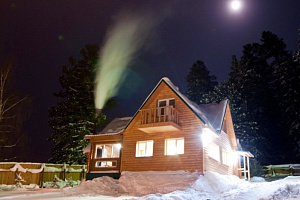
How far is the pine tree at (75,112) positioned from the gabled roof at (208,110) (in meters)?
12.0

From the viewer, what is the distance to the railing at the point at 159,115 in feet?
60.5

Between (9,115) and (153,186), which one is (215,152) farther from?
(9,115)

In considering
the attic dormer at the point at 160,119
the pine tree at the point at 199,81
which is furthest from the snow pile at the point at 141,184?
the pine tree at the point at 199,81

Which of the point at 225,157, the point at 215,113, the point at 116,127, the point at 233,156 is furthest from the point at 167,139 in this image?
the point at 233,156

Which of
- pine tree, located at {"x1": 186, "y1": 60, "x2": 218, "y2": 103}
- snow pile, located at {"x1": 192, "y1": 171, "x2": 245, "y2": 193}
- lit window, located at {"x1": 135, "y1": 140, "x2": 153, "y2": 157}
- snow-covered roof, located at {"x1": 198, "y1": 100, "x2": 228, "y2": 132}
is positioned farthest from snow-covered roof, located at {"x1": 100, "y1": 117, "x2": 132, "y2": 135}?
pine tree, located at {"x1": 186, "y1": 60, "x2": 218, "y2": 103}

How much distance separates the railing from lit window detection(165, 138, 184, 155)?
1.52 m

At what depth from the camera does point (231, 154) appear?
24203 millimetres

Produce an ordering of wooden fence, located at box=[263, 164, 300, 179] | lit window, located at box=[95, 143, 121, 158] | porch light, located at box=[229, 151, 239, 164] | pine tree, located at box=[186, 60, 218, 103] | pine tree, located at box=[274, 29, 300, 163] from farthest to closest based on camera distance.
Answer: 1. pine tree, located at box=[186, 60, 218, 103]
2. pine tree, located at box=[274, 29, 300, 163]
3. wooden fence, located at box=[263, 164, 300, 179]
4. porch light, located at box=[229, 151, 239, 164]
5. lit window, located at box=[95, 143, 121, 158]

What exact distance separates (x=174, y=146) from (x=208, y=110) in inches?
208

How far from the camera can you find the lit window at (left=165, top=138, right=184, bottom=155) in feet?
62.7

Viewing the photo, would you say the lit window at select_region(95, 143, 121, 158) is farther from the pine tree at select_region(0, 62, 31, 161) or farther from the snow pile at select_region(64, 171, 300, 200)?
the pine tree at select_region(0, 62, 31, 161)

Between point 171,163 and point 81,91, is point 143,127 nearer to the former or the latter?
point 171,163

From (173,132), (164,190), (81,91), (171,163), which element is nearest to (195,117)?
(173,132)

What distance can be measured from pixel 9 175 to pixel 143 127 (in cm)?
1009
